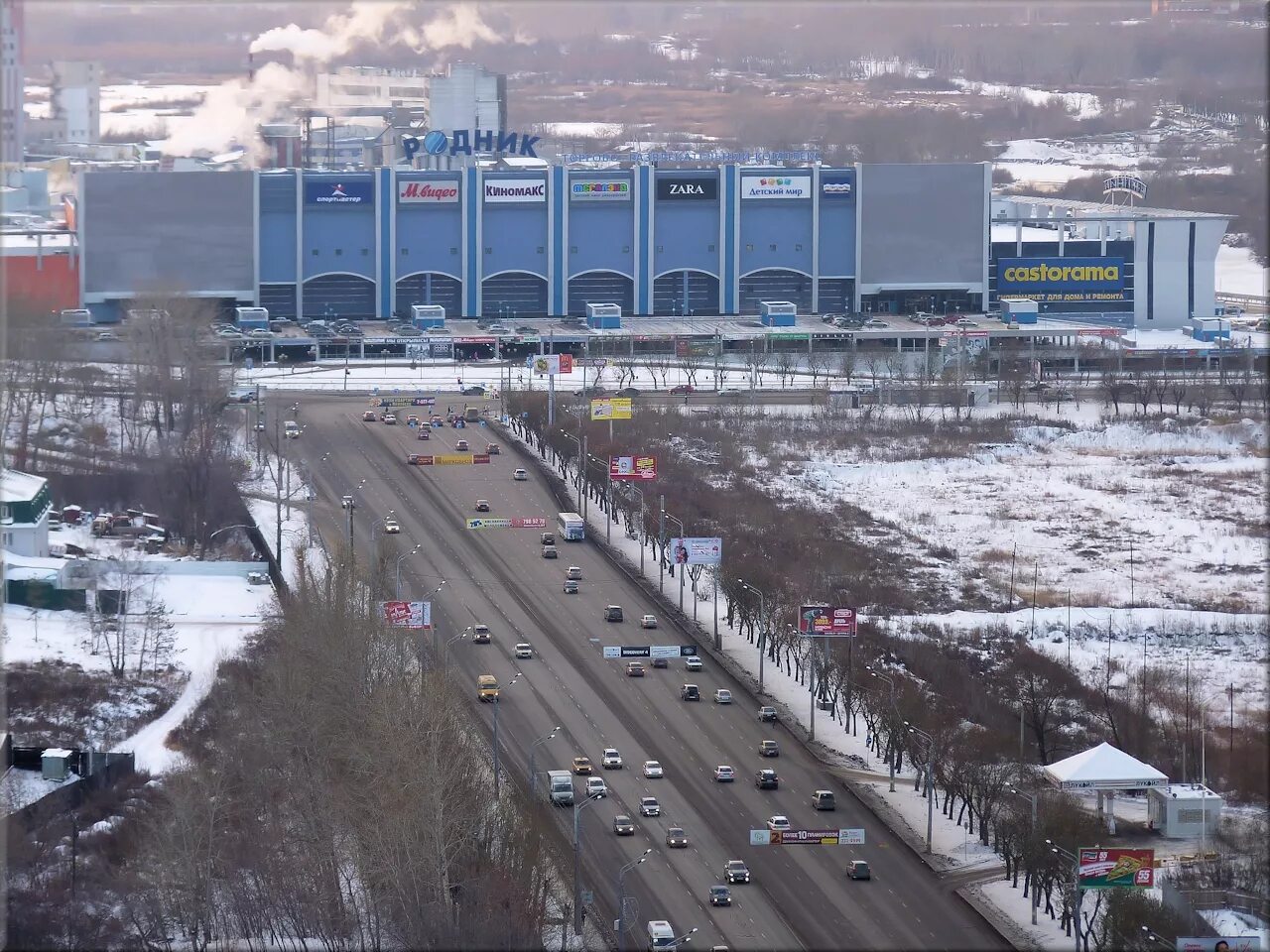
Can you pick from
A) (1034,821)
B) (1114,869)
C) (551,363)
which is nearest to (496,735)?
(1034,821)

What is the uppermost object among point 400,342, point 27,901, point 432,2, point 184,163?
point 432,2

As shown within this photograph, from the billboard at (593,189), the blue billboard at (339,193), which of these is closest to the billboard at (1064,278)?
the billboard at (593,189)

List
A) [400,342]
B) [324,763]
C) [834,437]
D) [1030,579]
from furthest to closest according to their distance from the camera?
[400,342], [834,437], [1030,579], [324,763]

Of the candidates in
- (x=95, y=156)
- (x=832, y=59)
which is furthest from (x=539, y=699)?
(x=832, y=59)

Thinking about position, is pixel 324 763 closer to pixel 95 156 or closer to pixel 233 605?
pixel 233 605

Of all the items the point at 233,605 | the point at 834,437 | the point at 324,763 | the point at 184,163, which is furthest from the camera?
the point at 184,163

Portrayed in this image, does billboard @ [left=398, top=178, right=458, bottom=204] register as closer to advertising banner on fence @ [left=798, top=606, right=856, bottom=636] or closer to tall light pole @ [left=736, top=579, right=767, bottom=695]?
tall light pole @ [left=736, top=579, right=767, bottom=695]

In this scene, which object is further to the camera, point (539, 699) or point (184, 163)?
point (184, 163)
